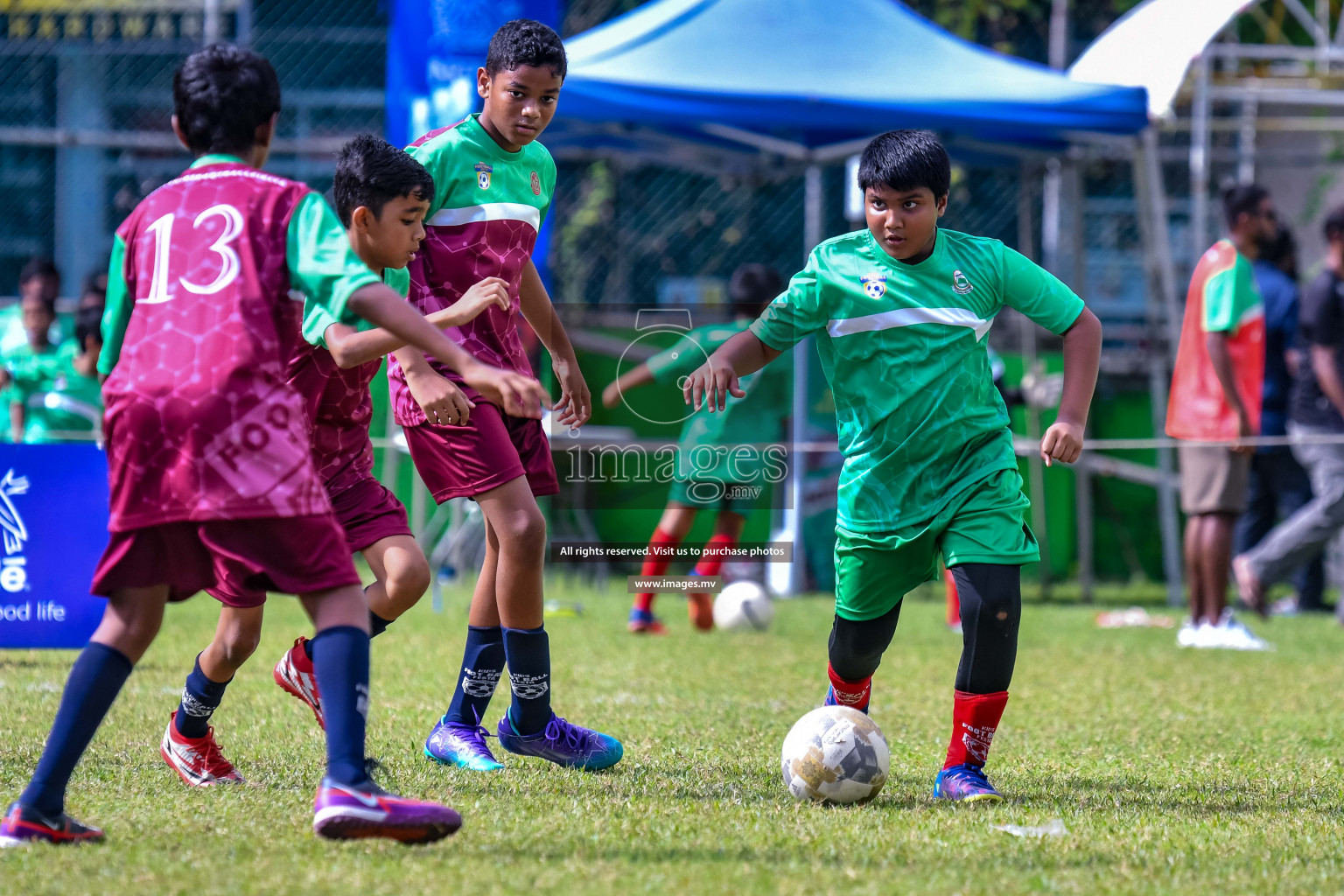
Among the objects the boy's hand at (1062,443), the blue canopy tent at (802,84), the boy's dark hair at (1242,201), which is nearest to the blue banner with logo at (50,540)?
the blue canopy tent at (802,84)

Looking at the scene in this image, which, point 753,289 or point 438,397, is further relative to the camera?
point 753,289

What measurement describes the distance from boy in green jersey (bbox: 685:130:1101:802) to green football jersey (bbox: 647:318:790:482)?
376 cm

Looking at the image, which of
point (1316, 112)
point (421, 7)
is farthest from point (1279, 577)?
point (421, 7)

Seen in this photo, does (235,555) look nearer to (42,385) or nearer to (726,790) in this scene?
(726,790)

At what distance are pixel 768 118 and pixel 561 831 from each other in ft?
20.7

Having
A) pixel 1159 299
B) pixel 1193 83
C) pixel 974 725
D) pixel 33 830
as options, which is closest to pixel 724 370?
pixel 974 725

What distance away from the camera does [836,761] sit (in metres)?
3.65

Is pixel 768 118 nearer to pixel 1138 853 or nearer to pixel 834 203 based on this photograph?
pixel 834 203

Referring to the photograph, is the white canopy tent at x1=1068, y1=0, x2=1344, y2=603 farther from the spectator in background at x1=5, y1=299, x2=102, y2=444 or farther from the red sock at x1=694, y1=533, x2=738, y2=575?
the spectator in background at x1=5, y1=299, x2=102, y2=444

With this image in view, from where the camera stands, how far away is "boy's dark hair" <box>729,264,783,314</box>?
8.45m

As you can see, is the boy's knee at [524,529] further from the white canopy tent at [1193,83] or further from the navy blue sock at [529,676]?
the white canopy tent at [1193,83]

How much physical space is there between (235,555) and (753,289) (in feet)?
18.9

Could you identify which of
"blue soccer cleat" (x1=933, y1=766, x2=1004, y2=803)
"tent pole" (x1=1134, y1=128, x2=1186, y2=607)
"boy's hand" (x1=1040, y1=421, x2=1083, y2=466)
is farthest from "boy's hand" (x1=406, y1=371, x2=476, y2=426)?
"tent pole" (x1=1134, y1=128, x2=1186, y2=607)

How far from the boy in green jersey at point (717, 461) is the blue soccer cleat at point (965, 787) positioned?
3652 mm
